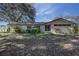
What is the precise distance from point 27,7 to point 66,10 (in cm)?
59

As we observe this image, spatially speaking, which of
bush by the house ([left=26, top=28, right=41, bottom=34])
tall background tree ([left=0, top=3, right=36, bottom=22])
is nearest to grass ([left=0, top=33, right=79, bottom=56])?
bush by the house ([left=26, top=28, right=41, bottom=34])

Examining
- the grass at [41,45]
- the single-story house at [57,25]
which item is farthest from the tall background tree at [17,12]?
the grass at [41,45]

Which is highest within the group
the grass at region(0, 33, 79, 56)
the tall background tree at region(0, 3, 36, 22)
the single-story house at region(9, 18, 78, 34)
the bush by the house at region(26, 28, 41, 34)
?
the tall background tree at region(0, 3, 36, 22)

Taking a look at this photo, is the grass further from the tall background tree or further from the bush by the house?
the tall background tree

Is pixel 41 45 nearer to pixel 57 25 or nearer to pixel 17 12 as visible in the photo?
pixel 57 25

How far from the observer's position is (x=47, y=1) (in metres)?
2.25

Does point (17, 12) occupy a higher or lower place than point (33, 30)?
higher

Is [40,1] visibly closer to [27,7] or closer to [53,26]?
[27,7]

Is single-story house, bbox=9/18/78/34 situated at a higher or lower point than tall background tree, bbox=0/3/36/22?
lower

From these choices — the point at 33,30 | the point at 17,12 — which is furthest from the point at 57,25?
the point at 17,12

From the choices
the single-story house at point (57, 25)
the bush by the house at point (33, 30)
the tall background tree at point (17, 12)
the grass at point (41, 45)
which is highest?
the tall background tree at point (17, 12)

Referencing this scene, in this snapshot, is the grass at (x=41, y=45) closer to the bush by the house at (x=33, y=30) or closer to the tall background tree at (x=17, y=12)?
the bush by the house at (x=33, y=30)

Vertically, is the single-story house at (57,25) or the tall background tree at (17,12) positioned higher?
the tall background tree at (17,12)

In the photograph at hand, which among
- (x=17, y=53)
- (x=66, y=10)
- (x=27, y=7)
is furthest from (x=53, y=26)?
(x=17, y=53)
